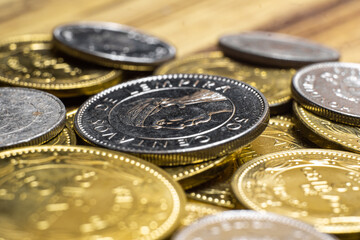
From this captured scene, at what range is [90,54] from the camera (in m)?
1.93

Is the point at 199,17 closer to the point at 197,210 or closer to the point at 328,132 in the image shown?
the point at 328,132

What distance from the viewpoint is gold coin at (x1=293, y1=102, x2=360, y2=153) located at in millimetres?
1431

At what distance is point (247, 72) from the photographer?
77.7 inches

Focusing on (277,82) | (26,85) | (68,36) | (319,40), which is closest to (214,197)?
(277,82)

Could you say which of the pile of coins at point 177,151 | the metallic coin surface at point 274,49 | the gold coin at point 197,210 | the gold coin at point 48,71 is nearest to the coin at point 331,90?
the pile of coins at point 177,151

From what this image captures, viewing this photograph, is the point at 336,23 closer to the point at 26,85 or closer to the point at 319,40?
the point at 319,40

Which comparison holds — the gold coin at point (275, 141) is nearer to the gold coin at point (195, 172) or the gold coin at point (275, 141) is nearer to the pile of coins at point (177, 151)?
the pile of coins at point (177, 151)

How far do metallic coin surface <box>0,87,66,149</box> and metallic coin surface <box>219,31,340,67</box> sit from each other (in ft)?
2.70

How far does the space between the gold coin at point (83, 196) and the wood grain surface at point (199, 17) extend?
3.96 feet

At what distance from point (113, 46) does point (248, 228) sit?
1.27m

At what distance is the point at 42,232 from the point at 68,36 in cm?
129

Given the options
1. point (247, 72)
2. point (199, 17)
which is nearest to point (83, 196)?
point (247, 72)

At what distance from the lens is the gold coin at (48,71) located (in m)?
1.79

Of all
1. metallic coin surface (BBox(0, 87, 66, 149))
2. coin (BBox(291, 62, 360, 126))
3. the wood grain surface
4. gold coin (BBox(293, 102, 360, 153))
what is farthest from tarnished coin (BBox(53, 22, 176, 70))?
gold coin (BBox(293, 102, 360, 153))
